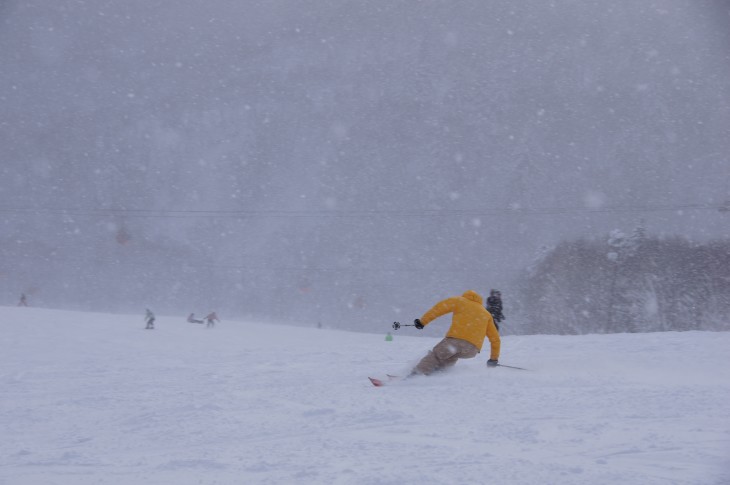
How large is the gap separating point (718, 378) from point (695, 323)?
45.5 m

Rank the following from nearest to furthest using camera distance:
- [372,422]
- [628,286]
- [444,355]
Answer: [372,422]
[444,355]
[628,286]

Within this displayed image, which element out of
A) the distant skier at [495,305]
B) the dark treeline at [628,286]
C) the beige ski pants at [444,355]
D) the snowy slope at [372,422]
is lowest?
the snowy slope at [372,422]

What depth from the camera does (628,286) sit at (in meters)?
49.4

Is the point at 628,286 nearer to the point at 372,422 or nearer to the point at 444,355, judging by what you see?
the point at 444,355

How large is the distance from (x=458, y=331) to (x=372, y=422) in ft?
9.81

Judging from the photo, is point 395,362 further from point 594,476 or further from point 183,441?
point 594,476

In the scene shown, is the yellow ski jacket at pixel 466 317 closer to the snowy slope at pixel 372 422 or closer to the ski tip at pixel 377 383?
the snowy slope at pixel 372 422

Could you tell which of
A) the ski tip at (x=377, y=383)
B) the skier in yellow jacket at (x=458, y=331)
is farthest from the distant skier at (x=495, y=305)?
the ski tip at (x=377, y=383)

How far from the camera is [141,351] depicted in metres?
13.5

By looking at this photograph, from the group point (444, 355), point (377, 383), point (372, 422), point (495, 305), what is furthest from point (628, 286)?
point (372, 422)

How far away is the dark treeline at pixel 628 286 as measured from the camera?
47875mm

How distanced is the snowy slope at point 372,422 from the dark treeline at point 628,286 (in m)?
41.5

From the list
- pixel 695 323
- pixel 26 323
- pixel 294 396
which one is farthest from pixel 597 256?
pixel 294 396

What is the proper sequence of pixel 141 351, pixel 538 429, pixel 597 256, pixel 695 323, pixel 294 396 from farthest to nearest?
1. pixel 597 256
2. pixel 695 323
3. pixel 141 351
4. pixel 294 396
5. pixel 538 429
